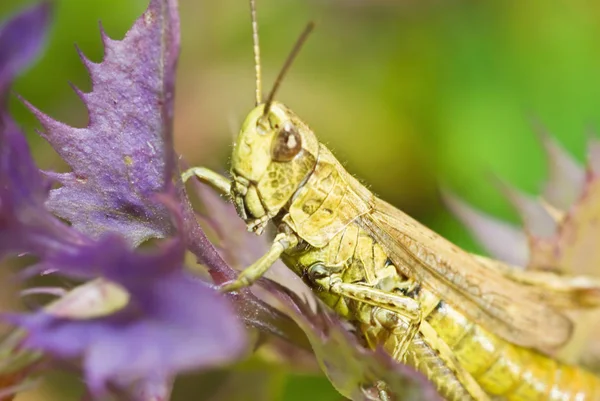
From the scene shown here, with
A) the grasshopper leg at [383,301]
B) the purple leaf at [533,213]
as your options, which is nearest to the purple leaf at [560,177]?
the purple leaf at [533,213]

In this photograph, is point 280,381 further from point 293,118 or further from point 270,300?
point 293,118

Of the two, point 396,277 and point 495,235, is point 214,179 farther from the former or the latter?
point 495,235

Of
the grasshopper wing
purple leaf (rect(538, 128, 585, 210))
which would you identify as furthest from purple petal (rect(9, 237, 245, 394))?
purple leaf (rect(538, 128, 585, 210))

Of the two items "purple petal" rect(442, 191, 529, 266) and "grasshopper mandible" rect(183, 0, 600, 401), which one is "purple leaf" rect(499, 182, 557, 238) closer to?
"purple petal" rect(442, 191, 529, 266)

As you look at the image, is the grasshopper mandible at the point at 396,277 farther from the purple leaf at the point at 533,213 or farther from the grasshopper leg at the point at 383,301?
the purple leaf at the point at 533,213

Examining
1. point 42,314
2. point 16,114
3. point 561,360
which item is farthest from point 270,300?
point 16,114

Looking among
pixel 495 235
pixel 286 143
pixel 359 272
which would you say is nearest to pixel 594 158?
pixel 495 235

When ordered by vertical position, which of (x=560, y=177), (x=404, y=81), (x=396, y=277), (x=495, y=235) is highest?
(x=404, y=81)
